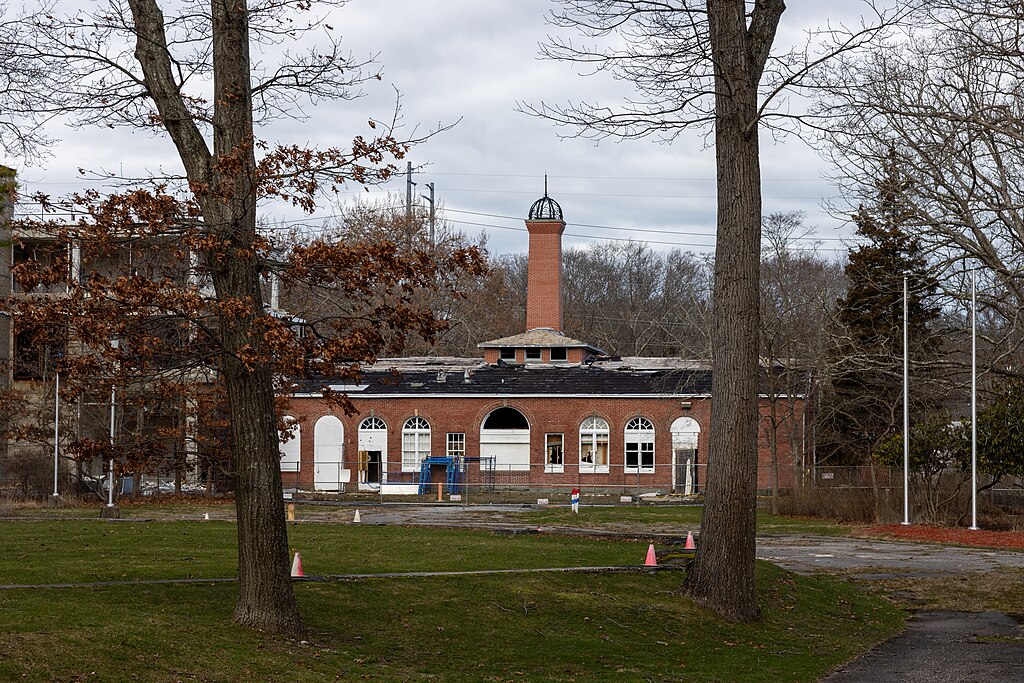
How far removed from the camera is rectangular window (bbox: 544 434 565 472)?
178 feet

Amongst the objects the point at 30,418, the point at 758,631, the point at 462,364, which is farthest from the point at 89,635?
the point at 462,364

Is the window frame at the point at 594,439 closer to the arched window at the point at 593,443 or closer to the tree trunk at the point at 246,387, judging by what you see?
the arched window at the point at 593,443

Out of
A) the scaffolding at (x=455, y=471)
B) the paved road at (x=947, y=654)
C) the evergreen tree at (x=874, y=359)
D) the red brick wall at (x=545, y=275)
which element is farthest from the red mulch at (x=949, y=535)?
the red brick wall at (x=545, y=275)

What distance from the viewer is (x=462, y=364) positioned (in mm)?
60312

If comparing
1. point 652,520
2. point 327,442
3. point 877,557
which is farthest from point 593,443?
point 877,557

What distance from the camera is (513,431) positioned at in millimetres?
54688

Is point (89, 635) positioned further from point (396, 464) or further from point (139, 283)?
point (396, 464)

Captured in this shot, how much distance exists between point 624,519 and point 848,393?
1756 centimetres

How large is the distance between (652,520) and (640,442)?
62.5 feet

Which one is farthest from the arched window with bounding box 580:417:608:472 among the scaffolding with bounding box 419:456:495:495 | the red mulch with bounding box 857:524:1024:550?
the red mulch with bounding box 857:524:1024:550

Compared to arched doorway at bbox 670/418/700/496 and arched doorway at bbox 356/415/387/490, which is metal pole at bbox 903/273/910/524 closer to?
arched doorway at bbox 670/418/700/496

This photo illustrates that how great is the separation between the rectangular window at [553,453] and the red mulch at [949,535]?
21.7 meters

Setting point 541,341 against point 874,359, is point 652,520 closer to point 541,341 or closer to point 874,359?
point 874,359

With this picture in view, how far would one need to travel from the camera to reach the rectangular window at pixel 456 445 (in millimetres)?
55000
